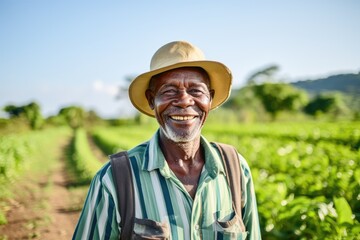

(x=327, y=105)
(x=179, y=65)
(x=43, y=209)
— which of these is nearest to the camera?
(x=179, y=65)

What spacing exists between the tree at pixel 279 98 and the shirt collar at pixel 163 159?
55.5m

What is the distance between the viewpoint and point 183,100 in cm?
189

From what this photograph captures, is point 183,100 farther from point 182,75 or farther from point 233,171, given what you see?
point 233,171

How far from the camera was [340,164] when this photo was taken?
513 centimetres

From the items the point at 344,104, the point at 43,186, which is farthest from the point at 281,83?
the point at 43,186

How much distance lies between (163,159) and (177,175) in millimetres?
176

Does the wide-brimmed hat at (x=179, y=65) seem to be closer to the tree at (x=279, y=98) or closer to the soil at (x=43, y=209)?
the soil at (x=43, y=209)

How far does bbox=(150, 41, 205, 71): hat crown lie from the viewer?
1854mm

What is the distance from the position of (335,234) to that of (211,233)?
69.6 inches

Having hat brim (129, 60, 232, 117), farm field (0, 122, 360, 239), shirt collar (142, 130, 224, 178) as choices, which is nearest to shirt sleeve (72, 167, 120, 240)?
shirt collar (142, 130, 224, 178)

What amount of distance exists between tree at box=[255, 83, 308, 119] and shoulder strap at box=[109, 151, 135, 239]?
184 feet

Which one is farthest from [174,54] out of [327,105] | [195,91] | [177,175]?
[327,105]

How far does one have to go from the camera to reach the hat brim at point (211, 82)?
191cm

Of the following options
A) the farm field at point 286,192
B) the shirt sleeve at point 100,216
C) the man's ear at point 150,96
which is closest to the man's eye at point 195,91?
the man's ear at point 150,96
